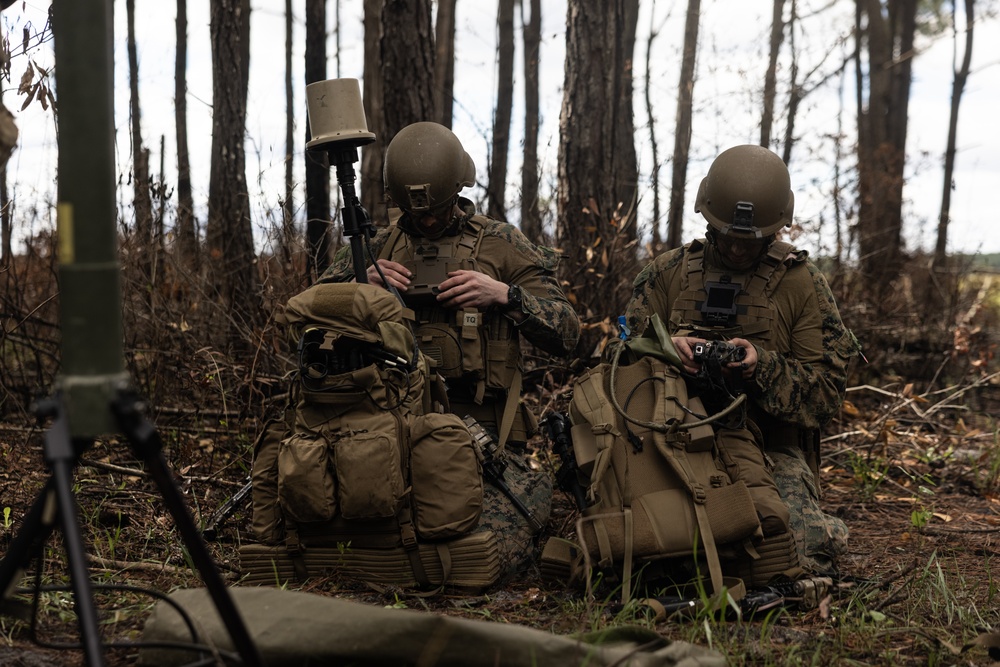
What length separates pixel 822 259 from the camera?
8.59 metres

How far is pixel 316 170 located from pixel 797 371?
3.88 meters

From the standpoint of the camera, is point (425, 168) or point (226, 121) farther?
point (226, 121)

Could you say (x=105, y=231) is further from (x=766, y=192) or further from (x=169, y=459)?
(x=169, y=459)

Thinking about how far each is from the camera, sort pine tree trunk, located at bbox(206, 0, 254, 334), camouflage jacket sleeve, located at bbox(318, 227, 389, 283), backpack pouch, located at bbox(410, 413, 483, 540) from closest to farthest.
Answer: backpack pouch, located at bbox(410, 413, 483, 540)
camouflage jacket sleeve, located at bbox(318, 227, 389, 283)
pine tree trunk, located at bbox(206, 0, 254, 334)

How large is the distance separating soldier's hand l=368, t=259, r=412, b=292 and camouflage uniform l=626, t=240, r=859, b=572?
1.09 meters

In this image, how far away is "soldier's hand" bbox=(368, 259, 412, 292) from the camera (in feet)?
14.0

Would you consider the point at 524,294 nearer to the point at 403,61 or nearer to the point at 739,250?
the point at 739,250

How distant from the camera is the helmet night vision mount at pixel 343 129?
4090mm

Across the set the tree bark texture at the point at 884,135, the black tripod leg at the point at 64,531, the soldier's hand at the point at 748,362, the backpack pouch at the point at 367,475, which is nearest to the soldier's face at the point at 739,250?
the soldier's hand at the point at 748,362

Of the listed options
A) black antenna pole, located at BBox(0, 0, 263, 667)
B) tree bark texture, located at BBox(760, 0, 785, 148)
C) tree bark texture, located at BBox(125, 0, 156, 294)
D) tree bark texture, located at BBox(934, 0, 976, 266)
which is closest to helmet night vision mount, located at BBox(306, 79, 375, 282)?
tree bark texture, located at BBox(125, 0, 156, 294)

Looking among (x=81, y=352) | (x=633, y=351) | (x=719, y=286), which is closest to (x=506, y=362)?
(x=633, y=351)

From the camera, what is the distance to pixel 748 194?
13.3ft

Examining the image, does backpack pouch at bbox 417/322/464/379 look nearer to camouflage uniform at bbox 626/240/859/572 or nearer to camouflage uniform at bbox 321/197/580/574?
camouflage uniform at bbox 321/197/580/574

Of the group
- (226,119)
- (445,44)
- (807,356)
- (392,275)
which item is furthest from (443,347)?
(445,44)
